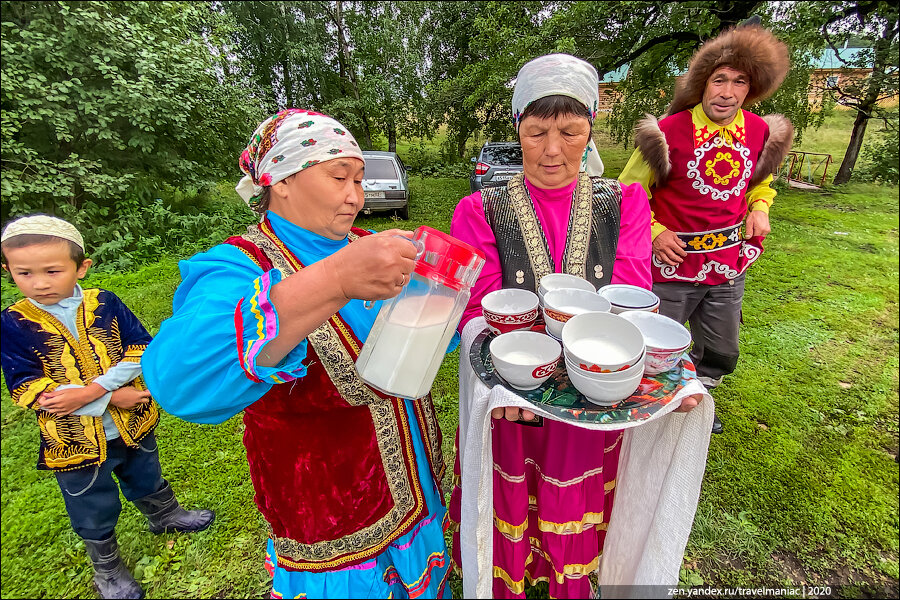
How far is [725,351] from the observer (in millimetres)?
2895

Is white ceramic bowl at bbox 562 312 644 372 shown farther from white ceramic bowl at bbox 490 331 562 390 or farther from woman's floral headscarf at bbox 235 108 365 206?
woman's floral headscarf at bbox 235 108 365 206

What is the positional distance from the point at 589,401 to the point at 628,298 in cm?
45

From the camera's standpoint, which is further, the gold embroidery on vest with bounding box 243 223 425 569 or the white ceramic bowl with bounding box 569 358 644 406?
the gold embroidery on vest with bounding box 243 223 425 569

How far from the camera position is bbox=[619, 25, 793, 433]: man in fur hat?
92.6 inches

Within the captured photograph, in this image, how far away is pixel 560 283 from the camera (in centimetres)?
149

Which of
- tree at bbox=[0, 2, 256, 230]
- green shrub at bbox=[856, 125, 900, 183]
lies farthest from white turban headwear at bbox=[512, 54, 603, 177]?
green shrub at bbox=[856, 125, 900, 183]

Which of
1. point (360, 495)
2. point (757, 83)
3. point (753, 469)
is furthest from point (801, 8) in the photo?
point (360, 495)

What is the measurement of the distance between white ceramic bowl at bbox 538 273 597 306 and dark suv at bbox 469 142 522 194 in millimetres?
8304

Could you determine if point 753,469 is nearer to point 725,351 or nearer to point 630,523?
point 725,351

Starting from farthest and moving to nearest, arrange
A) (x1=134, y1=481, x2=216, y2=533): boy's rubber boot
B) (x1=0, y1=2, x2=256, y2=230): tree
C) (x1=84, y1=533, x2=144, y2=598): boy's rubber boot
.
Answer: (x1=0, y1=2, x2=256, y2=230): tree → (x1=134, y1=481, x2=216, y2=533): boy's rubber boot → (x1=84, y1=533, x2=144, y2=598): boy's rubber boot

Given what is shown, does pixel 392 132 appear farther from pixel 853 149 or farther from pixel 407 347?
pixel 407 347

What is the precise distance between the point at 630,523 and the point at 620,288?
92 cm

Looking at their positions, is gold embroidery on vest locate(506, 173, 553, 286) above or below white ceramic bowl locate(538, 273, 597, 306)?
above

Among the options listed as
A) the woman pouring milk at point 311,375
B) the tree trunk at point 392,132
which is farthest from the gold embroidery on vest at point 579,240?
the tree trunk at point 392,132
